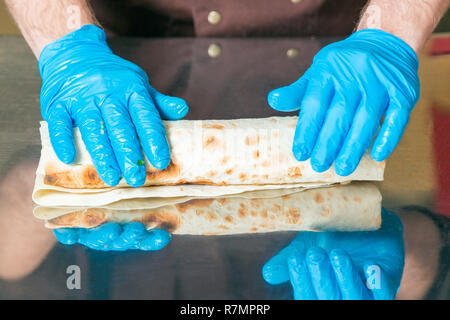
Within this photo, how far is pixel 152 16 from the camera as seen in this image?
94.7 inches

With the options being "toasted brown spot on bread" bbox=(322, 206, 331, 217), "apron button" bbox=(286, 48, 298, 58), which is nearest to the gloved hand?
"toasted brown spot on bread" bbox=(322, 206, 331, 217)

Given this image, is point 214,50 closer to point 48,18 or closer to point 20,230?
point 48,18

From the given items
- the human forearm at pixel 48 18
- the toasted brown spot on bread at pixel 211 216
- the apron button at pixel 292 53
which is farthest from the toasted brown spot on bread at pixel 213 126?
the apron button at pixel 292 53

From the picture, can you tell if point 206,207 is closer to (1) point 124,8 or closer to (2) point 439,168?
(2) point 439,168

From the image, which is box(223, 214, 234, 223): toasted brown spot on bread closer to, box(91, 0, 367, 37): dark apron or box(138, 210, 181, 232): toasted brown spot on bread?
box(138, 210, 181, 232): toasted brown spot on bread

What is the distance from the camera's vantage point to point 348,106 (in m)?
1.58

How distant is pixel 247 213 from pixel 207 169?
0.20 meters

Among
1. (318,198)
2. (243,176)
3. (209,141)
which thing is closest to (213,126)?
(209,141)

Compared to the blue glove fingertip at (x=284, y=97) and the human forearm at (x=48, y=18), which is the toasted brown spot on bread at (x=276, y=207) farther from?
the human forearm at (x=48, y=18)

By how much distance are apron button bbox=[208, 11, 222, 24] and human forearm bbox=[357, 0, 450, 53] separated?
2.04ft

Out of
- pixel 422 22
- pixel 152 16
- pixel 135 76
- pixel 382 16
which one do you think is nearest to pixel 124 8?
pixel 152 16

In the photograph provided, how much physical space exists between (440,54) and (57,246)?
6.92 feet

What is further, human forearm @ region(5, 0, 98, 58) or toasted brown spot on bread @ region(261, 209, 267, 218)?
human forearm @ region(5, 0, 98, 58)

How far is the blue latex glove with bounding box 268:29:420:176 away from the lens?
1.56m
